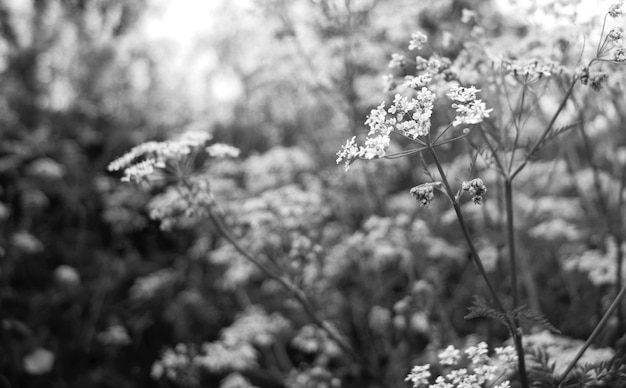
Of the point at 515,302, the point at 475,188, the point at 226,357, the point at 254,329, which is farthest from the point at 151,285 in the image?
the point at 475,188

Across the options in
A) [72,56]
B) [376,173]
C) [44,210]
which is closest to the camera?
[376,173]

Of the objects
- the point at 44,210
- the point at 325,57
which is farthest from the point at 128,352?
the point at 325,57

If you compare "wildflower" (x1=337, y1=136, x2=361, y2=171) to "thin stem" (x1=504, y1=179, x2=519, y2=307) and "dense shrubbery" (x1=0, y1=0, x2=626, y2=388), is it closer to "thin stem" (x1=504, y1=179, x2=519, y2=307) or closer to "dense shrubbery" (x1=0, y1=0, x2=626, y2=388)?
"dense shrubbery" (x1=0, y1=0, x2=626, y2=388)

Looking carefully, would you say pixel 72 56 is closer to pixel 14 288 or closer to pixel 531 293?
pixel 14 288

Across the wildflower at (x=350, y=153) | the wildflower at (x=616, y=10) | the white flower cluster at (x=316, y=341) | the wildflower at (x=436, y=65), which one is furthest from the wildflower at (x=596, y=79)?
the white flower cluster at (x=316, y=341)

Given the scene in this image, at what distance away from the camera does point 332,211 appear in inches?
242

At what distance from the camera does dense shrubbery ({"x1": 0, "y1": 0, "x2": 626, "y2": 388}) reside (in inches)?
132

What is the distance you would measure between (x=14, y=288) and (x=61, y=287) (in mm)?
596

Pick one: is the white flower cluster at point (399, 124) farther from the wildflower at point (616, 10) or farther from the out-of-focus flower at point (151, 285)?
the out-of-focus flower at point (151, 285)

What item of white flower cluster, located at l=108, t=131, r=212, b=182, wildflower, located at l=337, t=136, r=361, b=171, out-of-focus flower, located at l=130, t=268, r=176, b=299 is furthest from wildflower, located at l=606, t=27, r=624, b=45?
out-of-focus flower, located at l=130, t=268, r=176, b=299

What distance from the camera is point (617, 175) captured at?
6.23 metres

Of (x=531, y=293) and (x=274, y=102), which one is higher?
(x=274, y=102)

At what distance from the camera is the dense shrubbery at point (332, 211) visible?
335 centimetres

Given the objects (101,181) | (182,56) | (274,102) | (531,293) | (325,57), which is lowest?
(531,293)
